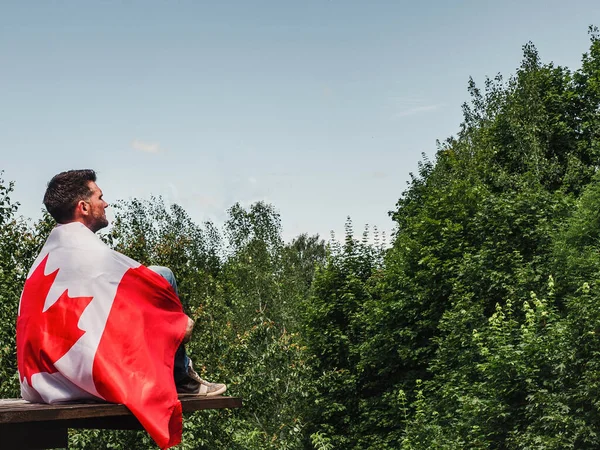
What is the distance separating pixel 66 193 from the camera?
3814 mm

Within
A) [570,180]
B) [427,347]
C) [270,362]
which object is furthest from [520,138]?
[270,362]

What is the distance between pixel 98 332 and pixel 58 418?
55cm

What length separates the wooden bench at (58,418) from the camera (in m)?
2.95

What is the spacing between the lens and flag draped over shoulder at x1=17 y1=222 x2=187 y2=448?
3330 millimetres

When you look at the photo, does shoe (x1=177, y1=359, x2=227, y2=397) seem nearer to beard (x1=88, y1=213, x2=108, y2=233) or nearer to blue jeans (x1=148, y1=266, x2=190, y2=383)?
blue jeans (x1=148, y1=266, x2=190, y2=383)

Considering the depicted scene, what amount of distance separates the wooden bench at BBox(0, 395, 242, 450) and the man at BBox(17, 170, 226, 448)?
102 millimetres

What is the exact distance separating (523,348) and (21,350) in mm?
14755

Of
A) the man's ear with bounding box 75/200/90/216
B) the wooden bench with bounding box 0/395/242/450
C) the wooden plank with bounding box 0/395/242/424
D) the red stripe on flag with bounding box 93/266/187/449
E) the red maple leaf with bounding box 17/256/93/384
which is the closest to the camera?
the wooden plank with bounding box 0/395/242/424

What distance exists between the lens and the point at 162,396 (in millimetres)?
3338

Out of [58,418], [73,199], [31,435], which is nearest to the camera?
[58,418]

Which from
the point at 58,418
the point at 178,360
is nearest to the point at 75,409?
the point at 58,418

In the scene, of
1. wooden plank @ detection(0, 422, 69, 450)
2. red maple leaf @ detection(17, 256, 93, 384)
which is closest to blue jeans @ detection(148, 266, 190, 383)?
red maple leaf @ detection(17, 256, 93, 384)

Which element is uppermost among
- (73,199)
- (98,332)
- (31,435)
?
Answer: (73,199)

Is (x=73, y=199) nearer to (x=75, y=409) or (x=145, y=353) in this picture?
(x=145, y=353)
